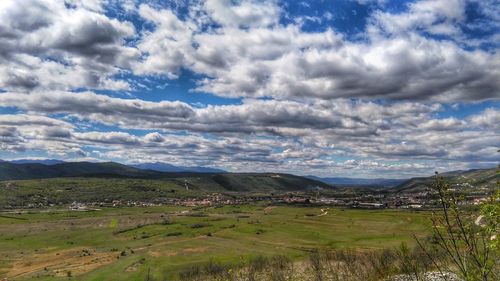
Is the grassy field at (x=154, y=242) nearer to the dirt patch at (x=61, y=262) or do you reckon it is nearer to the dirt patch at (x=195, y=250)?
the dirt patch at (x=61, y=262)

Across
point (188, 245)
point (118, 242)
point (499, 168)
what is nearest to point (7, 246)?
point (118, 242)

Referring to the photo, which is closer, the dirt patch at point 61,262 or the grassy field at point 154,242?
the dirt patch at point 61,262

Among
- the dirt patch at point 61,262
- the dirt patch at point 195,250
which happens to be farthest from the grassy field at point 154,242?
the dirt patch at point 195,250

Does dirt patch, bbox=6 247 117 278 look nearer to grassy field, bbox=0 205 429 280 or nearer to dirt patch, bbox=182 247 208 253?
grassy field, bbox=0 205 429 280

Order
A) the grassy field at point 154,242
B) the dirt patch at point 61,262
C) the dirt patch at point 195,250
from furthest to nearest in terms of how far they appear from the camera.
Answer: the dirt patch at point 195,250
the grassy field at point 154,242
the dirt patch at point 61,262

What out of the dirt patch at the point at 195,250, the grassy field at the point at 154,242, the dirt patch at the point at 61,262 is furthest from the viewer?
the dirt patch at the point at 195,250

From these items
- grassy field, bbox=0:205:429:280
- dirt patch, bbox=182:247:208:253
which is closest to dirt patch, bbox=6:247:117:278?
grassy field, bbox=0:205:429:280

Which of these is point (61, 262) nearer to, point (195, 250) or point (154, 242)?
point (154, 242)
